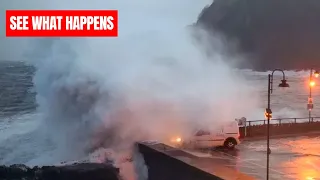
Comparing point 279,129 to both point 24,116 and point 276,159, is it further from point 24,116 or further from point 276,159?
point 24,116

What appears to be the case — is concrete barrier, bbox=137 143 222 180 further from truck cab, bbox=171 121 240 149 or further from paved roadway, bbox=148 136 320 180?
truck cab, bbox=171 121 240 149

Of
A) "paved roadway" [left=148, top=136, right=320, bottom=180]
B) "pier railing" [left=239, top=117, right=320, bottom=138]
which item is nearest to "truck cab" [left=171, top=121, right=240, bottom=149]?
"paved roadway" [left=148, top=136, right=320, bottom=180]

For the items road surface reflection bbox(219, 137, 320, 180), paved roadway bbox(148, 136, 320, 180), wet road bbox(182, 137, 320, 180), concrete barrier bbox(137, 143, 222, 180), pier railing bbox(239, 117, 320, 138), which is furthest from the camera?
pier railing bbox(239, 117, 320, 138)

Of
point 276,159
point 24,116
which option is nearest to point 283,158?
point 276,159

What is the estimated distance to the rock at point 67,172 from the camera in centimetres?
2227

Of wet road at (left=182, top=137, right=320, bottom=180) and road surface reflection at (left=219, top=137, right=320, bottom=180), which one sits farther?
road surface reflection at (left=219, top=137, right=320, bottom=180)

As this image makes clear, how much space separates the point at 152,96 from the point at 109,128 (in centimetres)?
281

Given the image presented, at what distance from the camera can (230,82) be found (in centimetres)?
3111

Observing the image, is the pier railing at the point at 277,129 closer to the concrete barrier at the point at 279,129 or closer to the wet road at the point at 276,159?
the concrete barrier at the point at 279,129

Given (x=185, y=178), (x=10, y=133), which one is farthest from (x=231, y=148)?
(x=10, y=133)

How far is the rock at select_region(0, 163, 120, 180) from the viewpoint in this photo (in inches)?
877

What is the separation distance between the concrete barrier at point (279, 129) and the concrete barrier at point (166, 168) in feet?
28.8

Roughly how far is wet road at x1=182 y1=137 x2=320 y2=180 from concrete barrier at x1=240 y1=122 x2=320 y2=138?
143cm

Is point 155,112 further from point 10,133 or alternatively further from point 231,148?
point 10,133
